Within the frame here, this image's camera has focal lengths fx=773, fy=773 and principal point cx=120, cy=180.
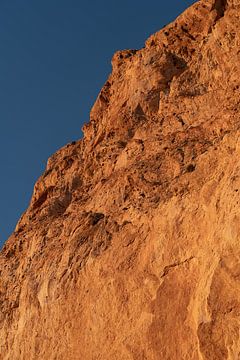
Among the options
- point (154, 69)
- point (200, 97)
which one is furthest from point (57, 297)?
point (154, 69)

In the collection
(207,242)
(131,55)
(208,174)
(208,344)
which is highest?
(131,55)

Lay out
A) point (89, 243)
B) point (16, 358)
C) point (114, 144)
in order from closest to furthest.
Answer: point (89, 243)
point (16, 358)
point (114, 144)

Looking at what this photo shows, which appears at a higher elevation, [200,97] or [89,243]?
[200,97]

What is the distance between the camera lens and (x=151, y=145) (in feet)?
64.0

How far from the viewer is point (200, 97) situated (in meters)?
19.4

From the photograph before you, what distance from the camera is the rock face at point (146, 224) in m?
14.6

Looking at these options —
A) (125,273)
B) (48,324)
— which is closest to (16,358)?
(48,324)

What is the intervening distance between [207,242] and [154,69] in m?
8.86

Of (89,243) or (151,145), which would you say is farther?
(151,145)

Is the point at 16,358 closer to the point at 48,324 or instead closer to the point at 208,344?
the point at 48,324

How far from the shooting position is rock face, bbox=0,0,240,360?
14.6 meters

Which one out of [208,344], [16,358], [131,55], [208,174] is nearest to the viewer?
[208,344]

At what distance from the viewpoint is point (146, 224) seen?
16500 millimetres

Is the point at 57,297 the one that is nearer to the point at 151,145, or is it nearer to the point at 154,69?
the point at 151,145
